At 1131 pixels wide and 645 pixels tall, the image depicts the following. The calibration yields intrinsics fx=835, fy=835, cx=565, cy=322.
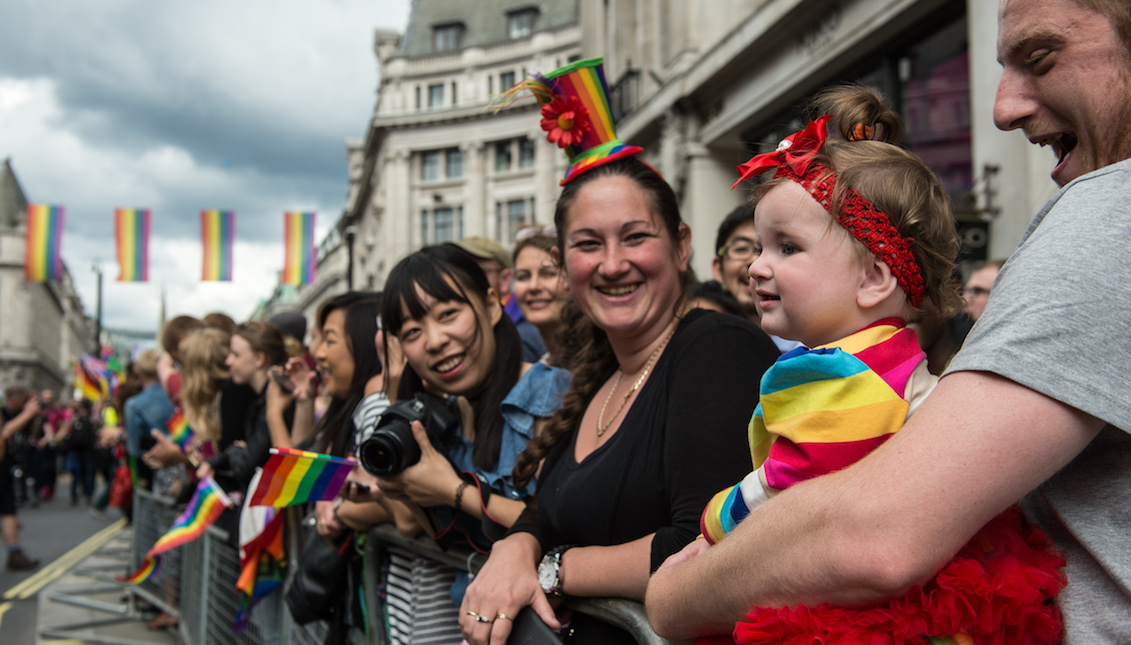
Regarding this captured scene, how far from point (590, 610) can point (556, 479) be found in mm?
395

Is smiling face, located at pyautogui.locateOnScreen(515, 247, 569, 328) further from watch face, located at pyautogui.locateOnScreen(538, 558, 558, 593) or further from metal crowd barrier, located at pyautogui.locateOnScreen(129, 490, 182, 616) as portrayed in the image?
metal crowd barrier, located at pyautogui.locateOnScreen(129, 490, 182, 616)

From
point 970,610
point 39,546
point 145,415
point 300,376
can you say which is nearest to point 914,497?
point 970,610

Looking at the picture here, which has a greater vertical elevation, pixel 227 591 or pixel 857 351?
pixel 857 351

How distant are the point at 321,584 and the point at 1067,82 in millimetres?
3042

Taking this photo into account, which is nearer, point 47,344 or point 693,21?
point 693,21

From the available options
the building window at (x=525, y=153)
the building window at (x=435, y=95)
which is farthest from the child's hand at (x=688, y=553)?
the building window at (x=435, y=95)

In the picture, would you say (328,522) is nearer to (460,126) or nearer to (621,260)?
(621,260)

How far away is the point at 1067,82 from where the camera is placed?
116 centimetres

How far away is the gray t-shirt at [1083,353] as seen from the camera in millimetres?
952

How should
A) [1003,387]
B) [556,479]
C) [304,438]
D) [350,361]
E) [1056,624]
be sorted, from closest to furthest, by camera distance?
[1003,387] → [1056,624] → [556,479] → [350,361] → [304,438]

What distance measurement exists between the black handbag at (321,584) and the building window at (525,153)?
44130mm

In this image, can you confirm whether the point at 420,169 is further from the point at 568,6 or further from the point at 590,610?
the point at 590,610

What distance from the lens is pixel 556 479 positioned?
217cm

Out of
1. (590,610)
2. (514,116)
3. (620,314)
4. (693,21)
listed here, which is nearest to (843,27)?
(693,21)
